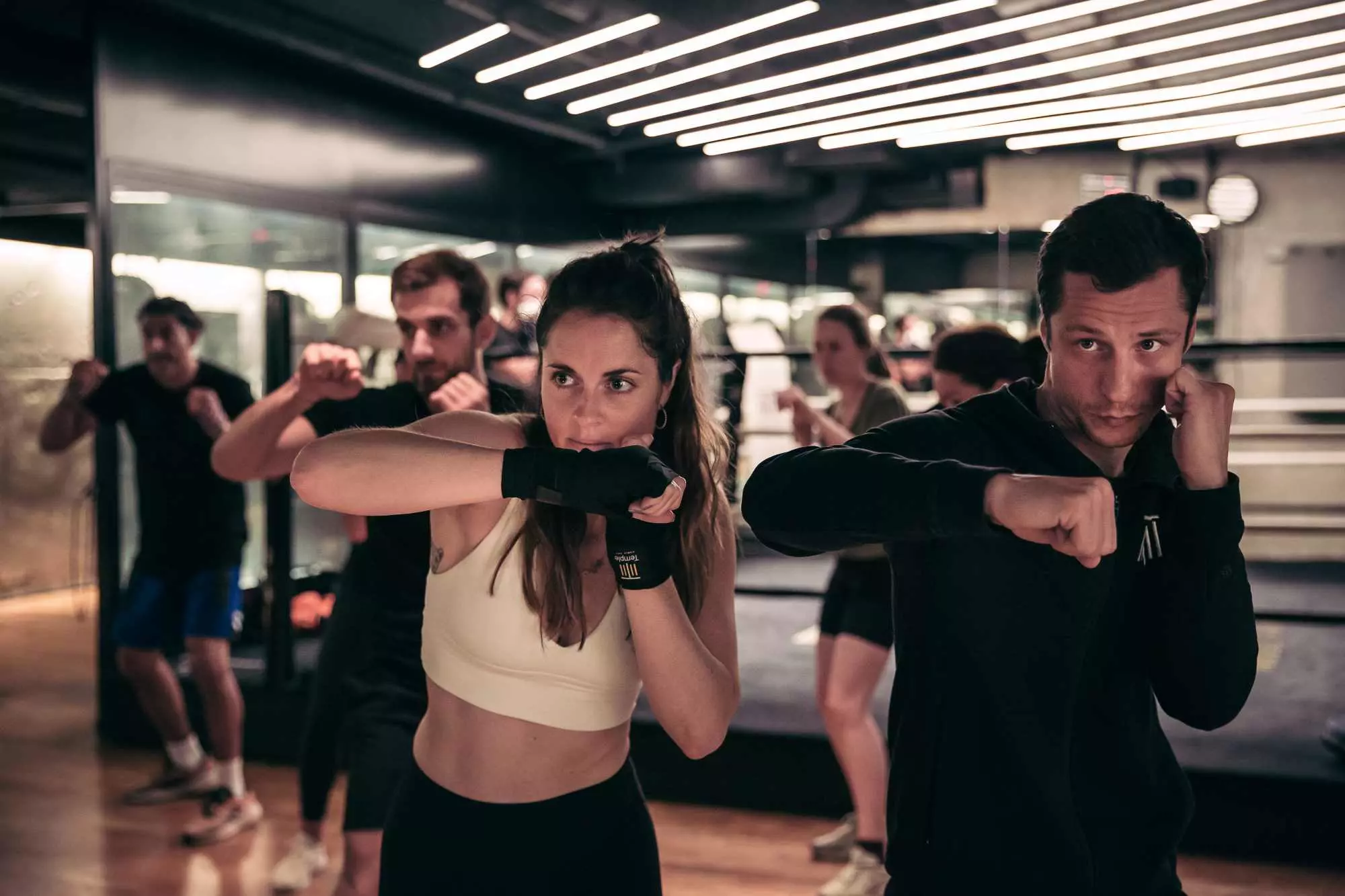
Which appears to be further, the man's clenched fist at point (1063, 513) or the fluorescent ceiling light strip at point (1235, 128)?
the fluorescent ceiling light strip at point (1235, 128)

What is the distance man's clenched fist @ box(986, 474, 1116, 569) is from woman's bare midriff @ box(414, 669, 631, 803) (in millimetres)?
623

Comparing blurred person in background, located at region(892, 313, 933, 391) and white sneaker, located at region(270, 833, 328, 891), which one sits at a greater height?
blurred person in background, located at region(892, 313, 933, 391)

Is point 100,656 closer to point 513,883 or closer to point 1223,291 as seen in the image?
point 513,883

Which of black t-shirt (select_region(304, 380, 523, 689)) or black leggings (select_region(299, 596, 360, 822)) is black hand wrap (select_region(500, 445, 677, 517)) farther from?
black leggings (select_region(299, 596, 360, 822))

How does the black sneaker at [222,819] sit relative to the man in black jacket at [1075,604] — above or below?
below

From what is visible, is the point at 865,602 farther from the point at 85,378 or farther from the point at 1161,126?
the point at 1161,126

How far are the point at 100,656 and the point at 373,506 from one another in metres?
4.02

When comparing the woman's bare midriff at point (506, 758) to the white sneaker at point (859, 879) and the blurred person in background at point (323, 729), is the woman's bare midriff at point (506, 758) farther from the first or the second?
the white sneaker at point (859, 879)

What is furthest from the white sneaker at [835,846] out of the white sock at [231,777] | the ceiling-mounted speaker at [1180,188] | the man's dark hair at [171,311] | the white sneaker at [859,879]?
the ceiling-mounted speaker at [1180,188]

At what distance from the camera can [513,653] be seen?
4.58ft

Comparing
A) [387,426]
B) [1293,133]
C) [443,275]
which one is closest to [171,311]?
[443,275]

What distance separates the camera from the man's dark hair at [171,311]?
3908 mm

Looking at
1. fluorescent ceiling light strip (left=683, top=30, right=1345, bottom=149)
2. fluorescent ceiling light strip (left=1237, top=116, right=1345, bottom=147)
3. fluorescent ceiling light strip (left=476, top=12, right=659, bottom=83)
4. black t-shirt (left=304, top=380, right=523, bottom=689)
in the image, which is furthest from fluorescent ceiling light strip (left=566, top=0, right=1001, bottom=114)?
fluorescent ceiling light strip (left=1237, top=116, right=1345, bottom=147)

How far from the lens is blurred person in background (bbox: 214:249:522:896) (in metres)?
2.16
